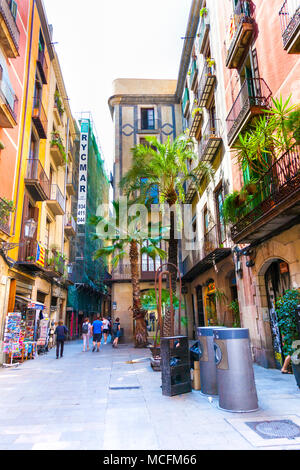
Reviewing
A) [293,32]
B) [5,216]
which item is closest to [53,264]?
[5,216]

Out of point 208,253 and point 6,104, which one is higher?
point 6,104

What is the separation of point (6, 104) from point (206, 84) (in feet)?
31.9

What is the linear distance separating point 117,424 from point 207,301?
1470 cm

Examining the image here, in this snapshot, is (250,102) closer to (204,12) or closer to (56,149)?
(204,12)

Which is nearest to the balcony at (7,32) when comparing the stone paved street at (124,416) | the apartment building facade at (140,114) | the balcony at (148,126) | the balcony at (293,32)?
the balcony at (293,32)

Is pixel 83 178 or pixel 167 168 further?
pixel 83 178

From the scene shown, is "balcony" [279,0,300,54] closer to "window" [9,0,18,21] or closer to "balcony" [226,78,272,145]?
"balcony" [226,78,272,145]

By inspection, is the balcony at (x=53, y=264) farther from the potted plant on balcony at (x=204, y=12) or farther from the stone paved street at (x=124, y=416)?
the potted plant on balcony at (x=204, y=12)

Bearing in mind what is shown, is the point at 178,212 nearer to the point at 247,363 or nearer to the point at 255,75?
the point at 255,75

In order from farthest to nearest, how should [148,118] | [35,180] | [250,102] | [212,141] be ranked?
[148,118]
[212,141]
[35,180]
[250,102]

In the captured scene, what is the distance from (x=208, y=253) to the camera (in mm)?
15094

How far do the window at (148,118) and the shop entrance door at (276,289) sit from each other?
2211 cm

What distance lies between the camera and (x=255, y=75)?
11617 millimetres

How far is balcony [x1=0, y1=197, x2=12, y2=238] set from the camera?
11.6 meters
